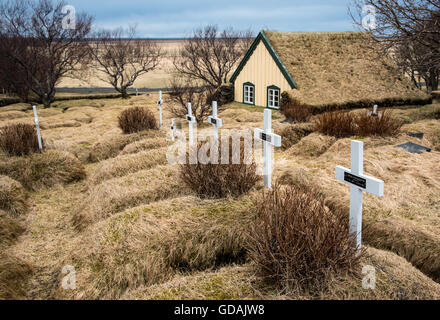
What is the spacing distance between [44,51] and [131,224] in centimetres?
2826

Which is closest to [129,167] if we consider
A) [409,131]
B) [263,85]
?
[409,131]

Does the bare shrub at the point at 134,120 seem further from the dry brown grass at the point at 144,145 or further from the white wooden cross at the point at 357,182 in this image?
the white wooden cross at the point at 357,182

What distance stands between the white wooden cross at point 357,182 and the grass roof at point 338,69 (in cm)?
1261

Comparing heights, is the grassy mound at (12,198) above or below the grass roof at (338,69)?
below

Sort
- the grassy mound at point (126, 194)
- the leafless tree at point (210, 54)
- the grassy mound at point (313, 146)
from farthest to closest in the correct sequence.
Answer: the leafless tree at point (210, 54), the grassy mound at point (313, 146), the grassy mound at point (126, 194)

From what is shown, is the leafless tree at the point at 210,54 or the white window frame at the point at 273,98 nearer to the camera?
the white window frame at the point at 273,98

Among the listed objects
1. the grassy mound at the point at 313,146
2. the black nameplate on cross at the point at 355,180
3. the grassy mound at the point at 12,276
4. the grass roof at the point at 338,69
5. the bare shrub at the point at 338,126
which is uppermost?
the grass roof at the point at 338,69

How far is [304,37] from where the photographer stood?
2047 cm

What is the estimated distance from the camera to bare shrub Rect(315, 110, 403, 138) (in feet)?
34.4

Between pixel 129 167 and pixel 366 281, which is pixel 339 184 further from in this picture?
pixel 129 167

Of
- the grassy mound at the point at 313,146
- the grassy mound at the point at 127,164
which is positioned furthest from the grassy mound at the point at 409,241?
the grassy mound at the point at 127,164

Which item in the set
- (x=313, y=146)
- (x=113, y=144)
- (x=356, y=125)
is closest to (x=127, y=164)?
(x=113, y=144)

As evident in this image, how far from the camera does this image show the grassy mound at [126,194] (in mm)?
6947

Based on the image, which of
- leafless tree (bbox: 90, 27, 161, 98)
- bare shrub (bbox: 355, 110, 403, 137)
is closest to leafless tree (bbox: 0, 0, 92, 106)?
leafless tree (bbox: 90, 27, 161, 98)
